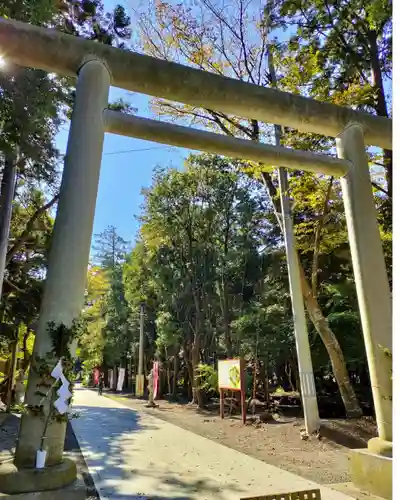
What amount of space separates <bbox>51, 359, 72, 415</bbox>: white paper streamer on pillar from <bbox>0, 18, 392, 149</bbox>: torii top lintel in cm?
321

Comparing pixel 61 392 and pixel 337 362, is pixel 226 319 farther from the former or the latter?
pixel 61 392

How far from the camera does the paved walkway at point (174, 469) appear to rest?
16.5 feet

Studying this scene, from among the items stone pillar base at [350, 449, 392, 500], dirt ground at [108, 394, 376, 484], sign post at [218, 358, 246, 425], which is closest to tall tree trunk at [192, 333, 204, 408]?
sign post at [218, 358, 246, 425]

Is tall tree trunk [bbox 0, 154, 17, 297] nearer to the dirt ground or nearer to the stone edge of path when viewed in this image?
the stone edge of path

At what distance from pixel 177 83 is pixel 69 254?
2411mm

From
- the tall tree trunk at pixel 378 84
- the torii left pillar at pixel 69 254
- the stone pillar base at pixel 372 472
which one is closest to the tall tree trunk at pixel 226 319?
the tall tree trunk at pixel 378 84

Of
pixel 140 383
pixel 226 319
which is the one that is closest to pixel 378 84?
pixel 226 319

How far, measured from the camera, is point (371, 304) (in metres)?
5.03

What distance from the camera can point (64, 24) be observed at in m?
8.86

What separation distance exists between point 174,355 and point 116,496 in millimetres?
16647

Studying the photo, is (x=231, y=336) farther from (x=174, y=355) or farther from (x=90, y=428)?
(x=90, y=428)

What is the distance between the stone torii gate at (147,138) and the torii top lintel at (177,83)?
0.04 feet

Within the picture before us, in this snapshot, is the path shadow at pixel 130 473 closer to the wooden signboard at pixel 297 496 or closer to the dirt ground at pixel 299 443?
the dirt ground at pixel 299 443

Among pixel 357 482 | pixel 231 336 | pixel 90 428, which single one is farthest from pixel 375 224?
pixel 231 336
